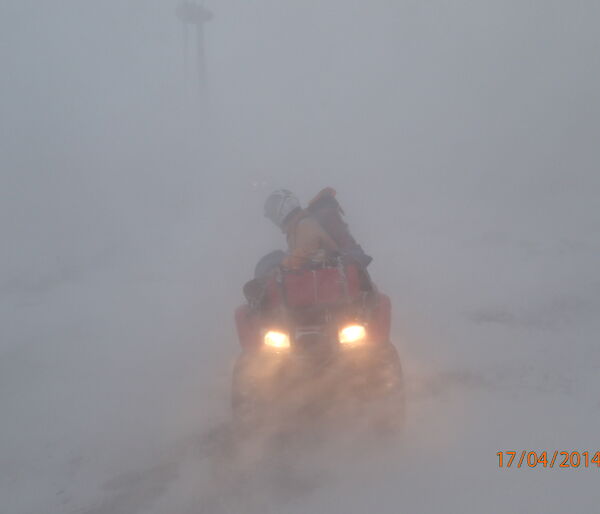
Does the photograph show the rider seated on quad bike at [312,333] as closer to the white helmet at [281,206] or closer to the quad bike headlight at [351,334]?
the quad bike headlight at [351,334]

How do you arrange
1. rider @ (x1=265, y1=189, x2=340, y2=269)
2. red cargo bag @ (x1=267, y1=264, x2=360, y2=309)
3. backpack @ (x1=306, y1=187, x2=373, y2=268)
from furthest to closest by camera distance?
backpack @ (x1=306, y1=187, x2=373, y2=268) < rider @ (x1=265, y1=189, x2=340, y2=269) < red cargo bag @ (x1=267, y1=264, x2=360, y2=309)

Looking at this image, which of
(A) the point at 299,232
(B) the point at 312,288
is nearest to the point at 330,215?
(A) the point at 299,232

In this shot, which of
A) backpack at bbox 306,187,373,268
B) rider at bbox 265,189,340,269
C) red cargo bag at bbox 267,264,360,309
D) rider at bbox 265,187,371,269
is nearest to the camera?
red cargo bag at bbox 267,264,360,309

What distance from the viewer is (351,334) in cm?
336

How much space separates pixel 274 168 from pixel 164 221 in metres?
9.49

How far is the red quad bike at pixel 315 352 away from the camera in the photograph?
3307 millimetres

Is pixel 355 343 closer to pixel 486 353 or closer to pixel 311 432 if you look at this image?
pixel 311 432

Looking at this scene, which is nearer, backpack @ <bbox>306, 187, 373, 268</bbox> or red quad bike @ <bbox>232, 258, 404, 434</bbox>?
red quad bike @ <bbox>232, 258, 404, 434</bbox>

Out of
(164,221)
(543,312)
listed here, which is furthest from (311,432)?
(164,221)
